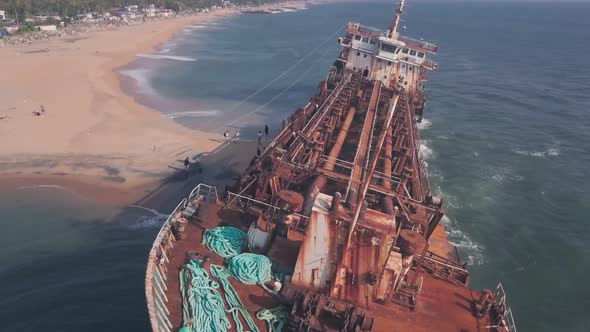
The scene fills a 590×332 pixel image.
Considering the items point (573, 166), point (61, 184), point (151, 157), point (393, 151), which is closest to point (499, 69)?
point (573, 166)

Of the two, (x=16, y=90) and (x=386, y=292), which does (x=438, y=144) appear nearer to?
(x=386, y=292)

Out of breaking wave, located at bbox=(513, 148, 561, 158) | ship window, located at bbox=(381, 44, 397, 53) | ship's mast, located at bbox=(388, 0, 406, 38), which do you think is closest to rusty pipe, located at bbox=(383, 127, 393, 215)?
ship window, located at bbox=(381, 44, 397, 53)

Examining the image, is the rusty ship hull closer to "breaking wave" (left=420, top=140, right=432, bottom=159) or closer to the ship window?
the ship window

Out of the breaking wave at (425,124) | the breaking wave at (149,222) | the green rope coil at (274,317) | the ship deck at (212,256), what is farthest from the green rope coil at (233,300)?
the breaking wave at (425,124)

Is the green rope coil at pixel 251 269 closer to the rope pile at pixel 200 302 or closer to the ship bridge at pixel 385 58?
the rope pile at pixel 200 302

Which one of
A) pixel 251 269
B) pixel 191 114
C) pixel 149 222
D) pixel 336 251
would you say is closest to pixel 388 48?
pixel 191 114

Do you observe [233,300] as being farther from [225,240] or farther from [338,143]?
[338,143]
